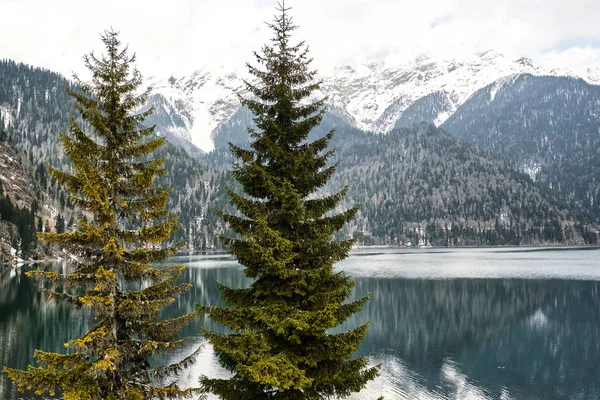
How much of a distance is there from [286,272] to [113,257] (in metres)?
6.19

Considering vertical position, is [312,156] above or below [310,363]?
above

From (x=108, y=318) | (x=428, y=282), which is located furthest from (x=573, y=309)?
(x=108, y=318)

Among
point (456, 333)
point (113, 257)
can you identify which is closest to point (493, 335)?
point (456, 333)

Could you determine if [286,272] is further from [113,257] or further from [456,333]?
[456,333]

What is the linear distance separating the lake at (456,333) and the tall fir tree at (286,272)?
6.01 meters

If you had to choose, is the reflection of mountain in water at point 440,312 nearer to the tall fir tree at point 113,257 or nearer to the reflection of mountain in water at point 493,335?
the reflection of mountain in water at point 493,335

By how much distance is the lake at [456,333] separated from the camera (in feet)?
130

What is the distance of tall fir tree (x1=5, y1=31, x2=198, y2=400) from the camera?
15180mm

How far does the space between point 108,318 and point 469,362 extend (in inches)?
1605

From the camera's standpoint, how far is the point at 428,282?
101 metres

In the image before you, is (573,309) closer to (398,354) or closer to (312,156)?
(398,354)

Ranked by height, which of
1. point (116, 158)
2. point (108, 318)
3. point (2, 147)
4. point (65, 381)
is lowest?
point (65, 381)

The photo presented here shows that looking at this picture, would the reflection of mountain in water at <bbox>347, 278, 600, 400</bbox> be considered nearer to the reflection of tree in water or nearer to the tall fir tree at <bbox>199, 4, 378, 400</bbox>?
the tall fir tree at <bbox>199, 4, 378, 400</bbox>

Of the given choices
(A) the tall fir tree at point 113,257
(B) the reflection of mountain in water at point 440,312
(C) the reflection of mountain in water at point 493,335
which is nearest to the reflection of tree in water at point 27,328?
(A) the tall fir tree at point 113,257
